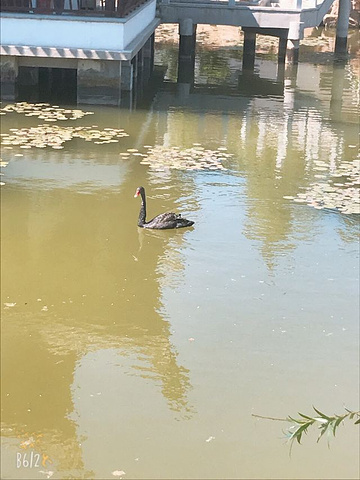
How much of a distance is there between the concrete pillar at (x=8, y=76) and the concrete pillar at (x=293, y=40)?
326 inches

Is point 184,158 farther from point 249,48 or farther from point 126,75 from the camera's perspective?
point 249,48

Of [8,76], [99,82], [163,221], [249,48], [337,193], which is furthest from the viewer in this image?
[249,48]

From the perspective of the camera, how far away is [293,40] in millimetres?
21984

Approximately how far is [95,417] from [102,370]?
0.65 metres

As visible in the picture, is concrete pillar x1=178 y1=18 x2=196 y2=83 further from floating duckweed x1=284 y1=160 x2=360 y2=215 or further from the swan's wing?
the swan's wing

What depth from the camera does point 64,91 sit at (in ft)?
57.2

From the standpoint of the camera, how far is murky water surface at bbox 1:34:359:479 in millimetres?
5652

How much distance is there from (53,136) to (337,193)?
4.31 m

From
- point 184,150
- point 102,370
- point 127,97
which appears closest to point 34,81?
point 127,97

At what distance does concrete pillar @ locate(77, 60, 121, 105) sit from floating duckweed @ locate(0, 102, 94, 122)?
0.64 m

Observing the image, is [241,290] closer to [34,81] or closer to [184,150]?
[184,150]

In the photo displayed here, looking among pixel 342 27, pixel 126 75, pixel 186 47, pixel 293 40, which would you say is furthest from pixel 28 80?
pixel 342 27

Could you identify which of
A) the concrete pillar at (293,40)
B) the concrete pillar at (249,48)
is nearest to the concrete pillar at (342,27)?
the concrete pillar at (249,48)

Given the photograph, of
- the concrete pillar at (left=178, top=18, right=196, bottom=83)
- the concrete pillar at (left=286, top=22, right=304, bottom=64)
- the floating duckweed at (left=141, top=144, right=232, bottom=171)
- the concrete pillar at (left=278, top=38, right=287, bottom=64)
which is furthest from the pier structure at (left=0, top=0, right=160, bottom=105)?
the concrete pillar at (left=278, top=38, right=287, bottom=64)
